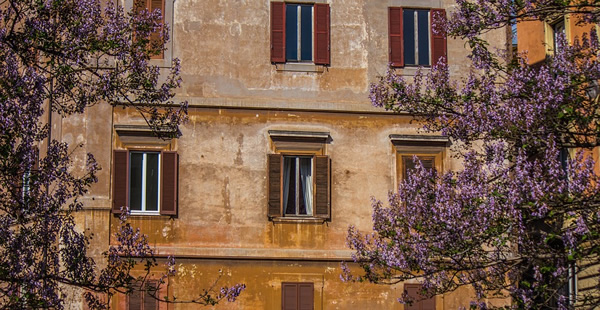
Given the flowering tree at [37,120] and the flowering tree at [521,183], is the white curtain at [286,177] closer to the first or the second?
the flowering tree at [521,183]

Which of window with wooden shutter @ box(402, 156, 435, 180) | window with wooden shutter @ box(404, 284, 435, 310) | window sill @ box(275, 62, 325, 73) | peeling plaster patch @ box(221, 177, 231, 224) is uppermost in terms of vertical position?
window sill @ box(275, 62, 325, 73)

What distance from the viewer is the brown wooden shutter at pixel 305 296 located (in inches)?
1000

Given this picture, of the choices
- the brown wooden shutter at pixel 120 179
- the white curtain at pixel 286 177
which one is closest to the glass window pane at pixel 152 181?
the brown wooden shutter at pixel 120 179

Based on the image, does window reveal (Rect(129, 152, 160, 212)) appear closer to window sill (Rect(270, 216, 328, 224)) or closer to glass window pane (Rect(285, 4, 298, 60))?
window sill (Rect(270, 216, 328, 224))

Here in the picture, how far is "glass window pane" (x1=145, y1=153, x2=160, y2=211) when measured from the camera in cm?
2547

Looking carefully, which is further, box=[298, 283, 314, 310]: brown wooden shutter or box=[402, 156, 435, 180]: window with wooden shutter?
box=[402, 156, 435, 180]: window with wooden shutter

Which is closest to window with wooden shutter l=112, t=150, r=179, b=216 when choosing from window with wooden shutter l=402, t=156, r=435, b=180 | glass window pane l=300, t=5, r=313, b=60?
glass window pane l=300, t=5, r=313, b=60

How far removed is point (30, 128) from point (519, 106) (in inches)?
271

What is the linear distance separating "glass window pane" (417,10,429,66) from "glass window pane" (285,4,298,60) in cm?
293

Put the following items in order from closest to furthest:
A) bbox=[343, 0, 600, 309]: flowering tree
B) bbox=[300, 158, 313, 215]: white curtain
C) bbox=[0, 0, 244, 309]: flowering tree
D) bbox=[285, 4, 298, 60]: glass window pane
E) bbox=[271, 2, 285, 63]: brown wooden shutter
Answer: bbox=[0, 0, 244, 309]: flowering tree < bbox=[343, 0, 600, 309]: flowering tree < bbox=[300, 158, 313, 215]: white curtain < bbox=[271, 2, 285, 63]: brown wooden shutter < bbox=[285, 4, 298, 60]: glass window pane

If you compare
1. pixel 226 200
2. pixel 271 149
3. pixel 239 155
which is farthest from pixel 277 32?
pixel 226 200

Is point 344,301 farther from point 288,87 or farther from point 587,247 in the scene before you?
point 587,247

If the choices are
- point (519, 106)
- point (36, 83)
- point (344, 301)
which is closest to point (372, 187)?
point (344, 301)

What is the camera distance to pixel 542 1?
1659 cm
